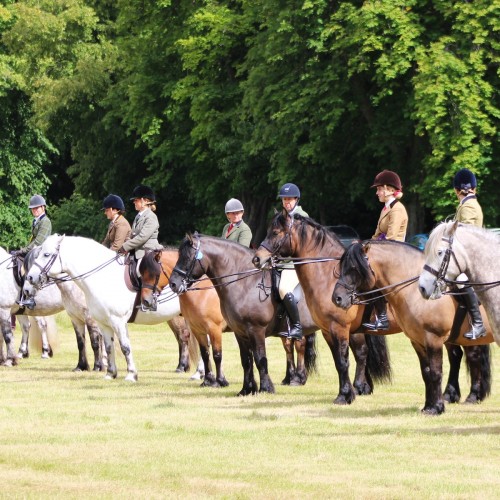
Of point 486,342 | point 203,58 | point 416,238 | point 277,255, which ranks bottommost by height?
point 486,342

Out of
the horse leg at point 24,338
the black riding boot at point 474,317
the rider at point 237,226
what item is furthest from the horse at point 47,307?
the black riding boot at point 474,317

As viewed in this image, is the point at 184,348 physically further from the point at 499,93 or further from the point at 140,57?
the point at 140,57

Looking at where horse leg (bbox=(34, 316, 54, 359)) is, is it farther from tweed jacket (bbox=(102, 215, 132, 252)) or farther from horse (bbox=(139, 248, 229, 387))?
horse (bbox=(139, 248, 229, 387))

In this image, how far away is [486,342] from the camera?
50.9 feet

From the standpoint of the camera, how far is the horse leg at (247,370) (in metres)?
18.0

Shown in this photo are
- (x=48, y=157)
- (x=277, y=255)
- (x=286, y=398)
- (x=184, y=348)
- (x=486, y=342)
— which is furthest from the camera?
(x=48, y=157)

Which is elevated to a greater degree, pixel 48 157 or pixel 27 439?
pixel 48 157

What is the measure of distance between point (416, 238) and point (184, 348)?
54.9ft

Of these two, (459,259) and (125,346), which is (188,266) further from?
(459,259)

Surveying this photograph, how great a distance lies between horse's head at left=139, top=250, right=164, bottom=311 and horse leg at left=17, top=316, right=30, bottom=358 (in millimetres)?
7003

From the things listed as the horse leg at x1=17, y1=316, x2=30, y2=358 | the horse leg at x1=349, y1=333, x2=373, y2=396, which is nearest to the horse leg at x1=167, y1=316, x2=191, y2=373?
the horse leg at x1=17, y1=316, x2=30, y2=358

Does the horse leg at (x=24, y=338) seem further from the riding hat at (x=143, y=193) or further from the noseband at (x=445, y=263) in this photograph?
the noseband at (x=445, y=263)


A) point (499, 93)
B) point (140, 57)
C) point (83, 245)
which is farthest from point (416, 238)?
point (83, 245)

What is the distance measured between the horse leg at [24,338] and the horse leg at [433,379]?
12503mm
